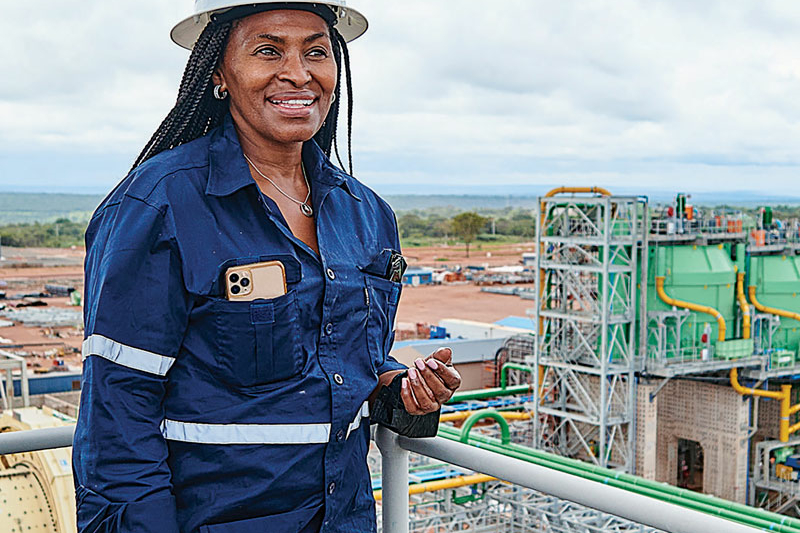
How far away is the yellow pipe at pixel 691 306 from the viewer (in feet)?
47.0

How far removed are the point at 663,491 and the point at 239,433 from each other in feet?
32.5

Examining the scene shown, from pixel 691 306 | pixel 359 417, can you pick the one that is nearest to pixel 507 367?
pixel 691 306

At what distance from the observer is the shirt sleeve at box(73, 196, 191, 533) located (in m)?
1.36

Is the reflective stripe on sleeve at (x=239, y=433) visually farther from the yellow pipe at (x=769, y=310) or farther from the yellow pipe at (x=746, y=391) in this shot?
the yellow pipe at (x=769, y=310)

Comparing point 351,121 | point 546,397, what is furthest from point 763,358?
point 351,121

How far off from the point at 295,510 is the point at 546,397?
13906mm

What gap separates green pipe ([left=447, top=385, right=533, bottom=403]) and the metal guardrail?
1367cm

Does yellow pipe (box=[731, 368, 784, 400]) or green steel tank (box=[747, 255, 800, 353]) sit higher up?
green steel tank (box=[747, 255, 800, 353])

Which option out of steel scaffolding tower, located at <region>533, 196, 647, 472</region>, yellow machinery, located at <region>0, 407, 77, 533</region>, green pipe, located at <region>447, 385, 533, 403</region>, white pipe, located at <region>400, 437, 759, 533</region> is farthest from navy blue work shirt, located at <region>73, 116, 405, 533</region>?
green pipe, located at <region>447, 385, 533, 403</region>

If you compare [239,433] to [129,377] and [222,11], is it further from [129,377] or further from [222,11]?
[222,11]

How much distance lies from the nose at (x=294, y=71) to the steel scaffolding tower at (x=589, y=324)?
12380mm

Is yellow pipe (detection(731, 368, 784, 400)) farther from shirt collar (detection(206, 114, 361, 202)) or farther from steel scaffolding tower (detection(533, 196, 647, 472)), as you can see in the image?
shirt collar (detection(206, 114, 361, 202))

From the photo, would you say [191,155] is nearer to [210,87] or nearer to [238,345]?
[210,87]

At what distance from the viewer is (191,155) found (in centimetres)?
155
